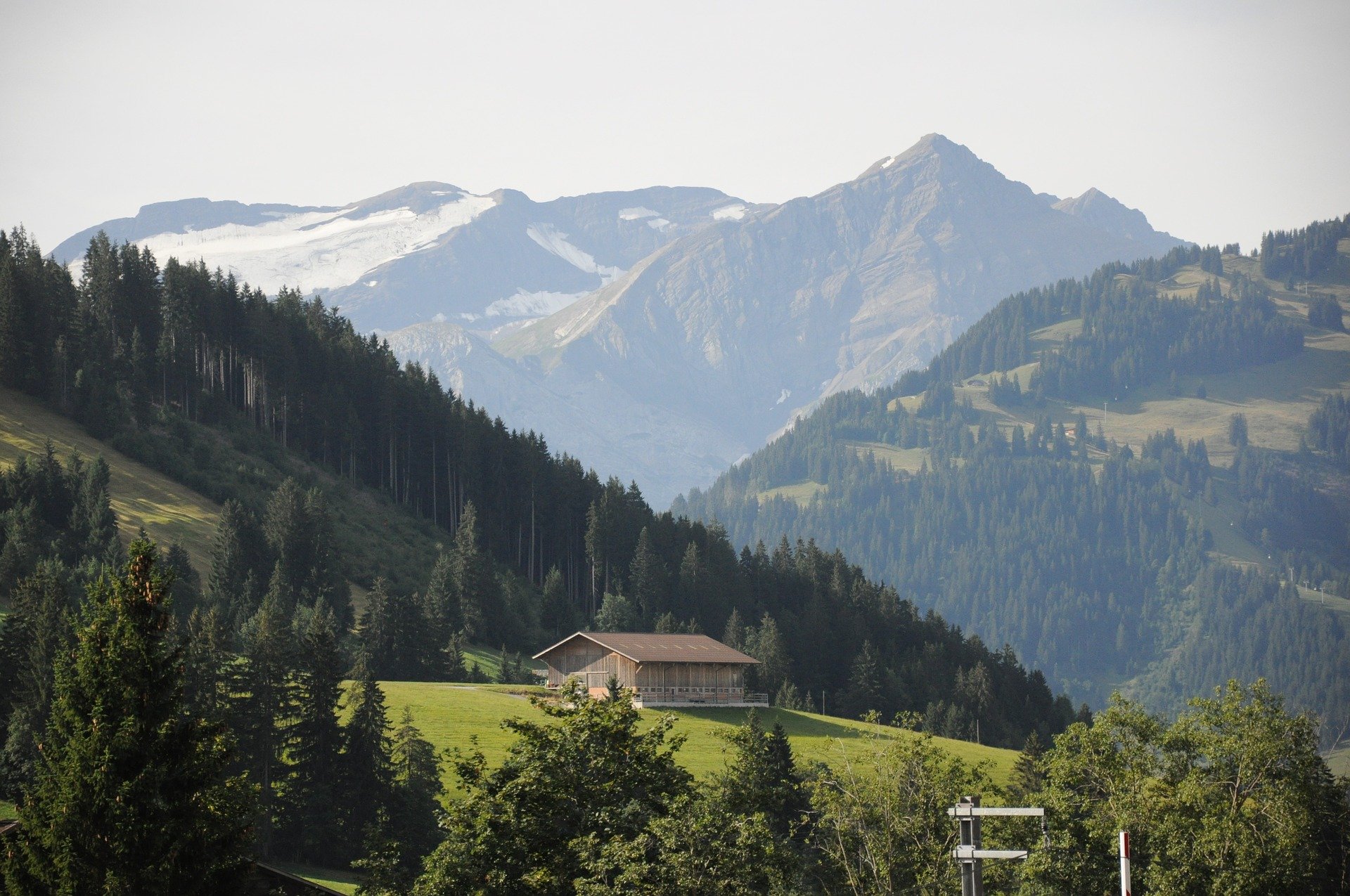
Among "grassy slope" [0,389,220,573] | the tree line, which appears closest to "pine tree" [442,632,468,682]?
"grassy slope" [0,389,220,573]

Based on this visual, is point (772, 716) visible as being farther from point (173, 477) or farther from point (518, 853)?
point (518, 853)

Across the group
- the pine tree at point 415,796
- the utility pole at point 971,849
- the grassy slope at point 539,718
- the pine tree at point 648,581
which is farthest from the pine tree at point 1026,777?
the pine tree at point 648,581

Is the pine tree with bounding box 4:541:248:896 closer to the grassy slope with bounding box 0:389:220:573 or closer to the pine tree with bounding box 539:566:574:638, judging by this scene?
the grassy slope with bounding box 0:389:220:573

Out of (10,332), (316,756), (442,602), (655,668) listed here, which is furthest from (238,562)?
(316,756)

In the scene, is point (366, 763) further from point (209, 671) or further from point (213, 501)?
point (213, 501)

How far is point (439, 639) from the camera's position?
127 m

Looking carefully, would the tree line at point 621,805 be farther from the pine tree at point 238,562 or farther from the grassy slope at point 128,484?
the grassy slope at point 128,484

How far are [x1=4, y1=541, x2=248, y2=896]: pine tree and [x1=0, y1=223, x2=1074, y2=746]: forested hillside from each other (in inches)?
Answer: 3475

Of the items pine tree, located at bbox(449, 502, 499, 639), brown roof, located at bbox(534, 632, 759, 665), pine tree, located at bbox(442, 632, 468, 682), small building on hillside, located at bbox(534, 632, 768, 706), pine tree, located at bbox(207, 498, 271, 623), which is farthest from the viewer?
pine tree, located at bbox(449, 502, 499, 639)

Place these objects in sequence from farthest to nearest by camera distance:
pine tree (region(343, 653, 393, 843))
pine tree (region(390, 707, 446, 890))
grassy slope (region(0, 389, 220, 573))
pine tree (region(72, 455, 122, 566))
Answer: grassy slope (region(0, 389, 220, 573)) → pine tree (region(72, 455, 122, 566)) → pine tree (region(343, 653, 393, 843)) → pine tree (region(390, 707, 446, 890))

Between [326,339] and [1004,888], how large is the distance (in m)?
139

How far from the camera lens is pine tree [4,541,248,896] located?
88.2 feet

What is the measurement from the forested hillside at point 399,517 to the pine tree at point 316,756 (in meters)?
43.7

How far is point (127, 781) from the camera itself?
2708cm
